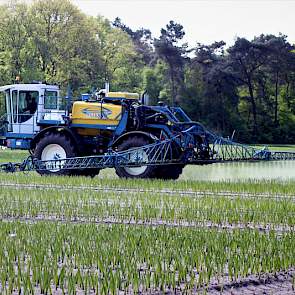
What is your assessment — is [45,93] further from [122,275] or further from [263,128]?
[263,128]

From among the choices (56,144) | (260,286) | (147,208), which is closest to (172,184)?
(147,208)

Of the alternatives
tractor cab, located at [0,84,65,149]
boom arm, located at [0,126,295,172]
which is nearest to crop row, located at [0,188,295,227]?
boom arm, located at [0,126,295,172]

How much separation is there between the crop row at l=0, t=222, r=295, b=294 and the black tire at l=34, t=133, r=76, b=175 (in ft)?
33.9

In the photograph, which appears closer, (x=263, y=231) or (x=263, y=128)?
(x=263, y=231)

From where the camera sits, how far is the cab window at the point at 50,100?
22013 millimetres

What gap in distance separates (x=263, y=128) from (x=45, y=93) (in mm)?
40501

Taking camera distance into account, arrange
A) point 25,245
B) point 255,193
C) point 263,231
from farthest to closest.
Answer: point 255,193, point 263,231, point 25,245

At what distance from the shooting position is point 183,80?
6319 cm

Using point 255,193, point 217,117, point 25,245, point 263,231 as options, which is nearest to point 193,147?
point 255,193

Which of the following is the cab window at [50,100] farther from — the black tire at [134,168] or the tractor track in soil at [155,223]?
the tractor track in soil at [155,223]

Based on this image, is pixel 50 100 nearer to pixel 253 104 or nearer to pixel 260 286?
pixel 260 286

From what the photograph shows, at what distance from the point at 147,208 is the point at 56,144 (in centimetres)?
912

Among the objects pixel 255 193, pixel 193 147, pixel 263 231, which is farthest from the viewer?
pixel 193 147

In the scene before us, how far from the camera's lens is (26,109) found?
22234 mm
